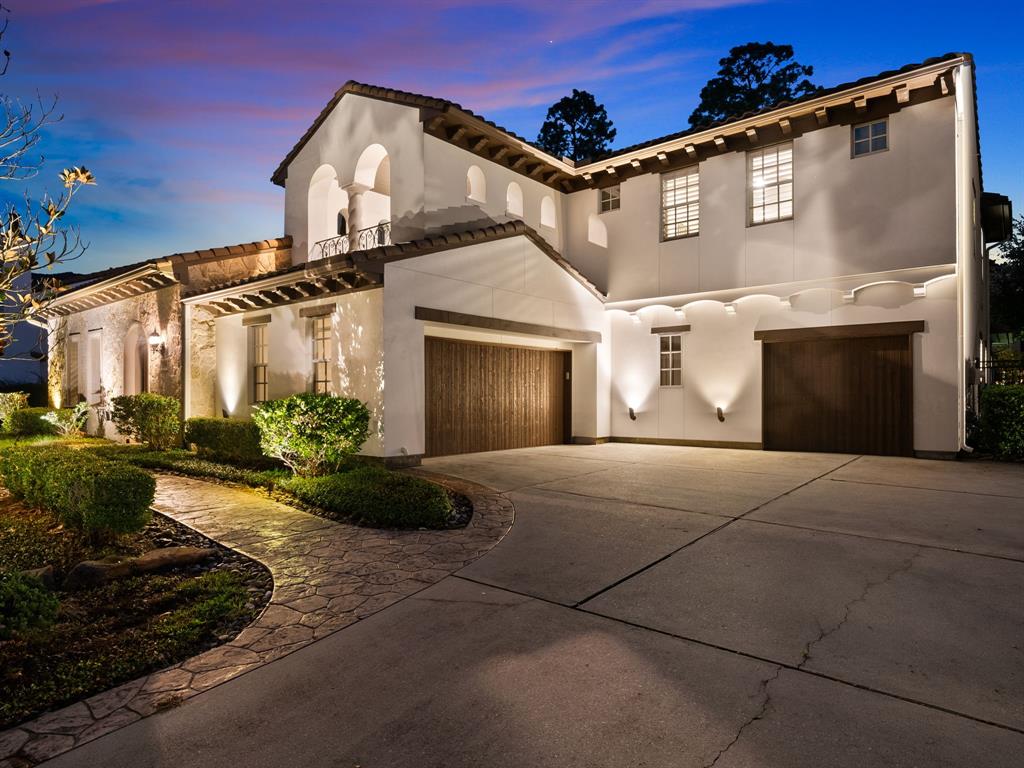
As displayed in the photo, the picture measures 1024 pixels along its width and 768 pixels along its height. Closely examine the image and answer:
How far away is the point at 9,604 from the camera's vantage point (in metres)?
3.52

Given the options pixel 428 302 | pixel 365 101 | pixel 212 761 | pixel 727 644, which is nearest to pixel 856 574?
pixel 727 644

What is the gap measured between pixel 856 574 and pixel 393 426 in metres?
7.63

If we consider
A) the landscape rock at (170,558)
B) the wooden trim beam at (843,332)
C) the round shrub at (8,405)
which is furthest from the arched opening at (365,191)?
the round shrub at (8,405)

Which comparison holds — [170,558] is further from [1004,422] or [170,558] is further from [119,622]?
[1004,422]

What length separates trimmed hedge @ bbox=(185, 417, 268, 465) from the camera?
11.1 meters

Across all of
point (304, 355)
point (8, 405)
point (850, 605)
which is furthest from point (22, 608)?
point (8, 405)

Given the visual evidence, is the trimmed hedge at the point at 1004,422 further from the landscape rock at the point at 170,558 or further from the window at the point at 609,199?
the landscape rock at the point at 170,558

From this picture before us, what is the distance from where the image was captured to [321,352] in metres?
11.9

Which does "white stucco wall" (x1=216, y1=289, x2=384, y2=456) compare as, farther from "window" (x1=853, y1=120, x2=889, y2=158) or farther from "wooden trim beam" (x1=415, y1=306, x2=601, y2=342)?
"window" (x1=853, y1=120, x2=889, y2=158)

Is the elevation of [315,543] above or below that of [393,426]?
below

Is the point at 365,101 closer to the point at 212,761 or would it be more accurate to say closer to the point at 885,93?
the point at 885,93

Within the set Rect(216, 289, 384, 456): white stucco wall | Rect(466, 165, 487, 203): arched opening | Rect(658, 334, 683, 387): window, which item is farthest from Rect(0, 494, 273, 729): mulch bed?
Rect(658, 334, 683, 387): window

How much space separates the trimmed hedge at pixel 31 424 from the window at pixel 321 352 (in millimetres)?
11075

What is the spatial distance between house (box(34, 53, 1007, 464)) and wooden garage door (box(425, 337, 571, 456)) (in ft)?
0.20
